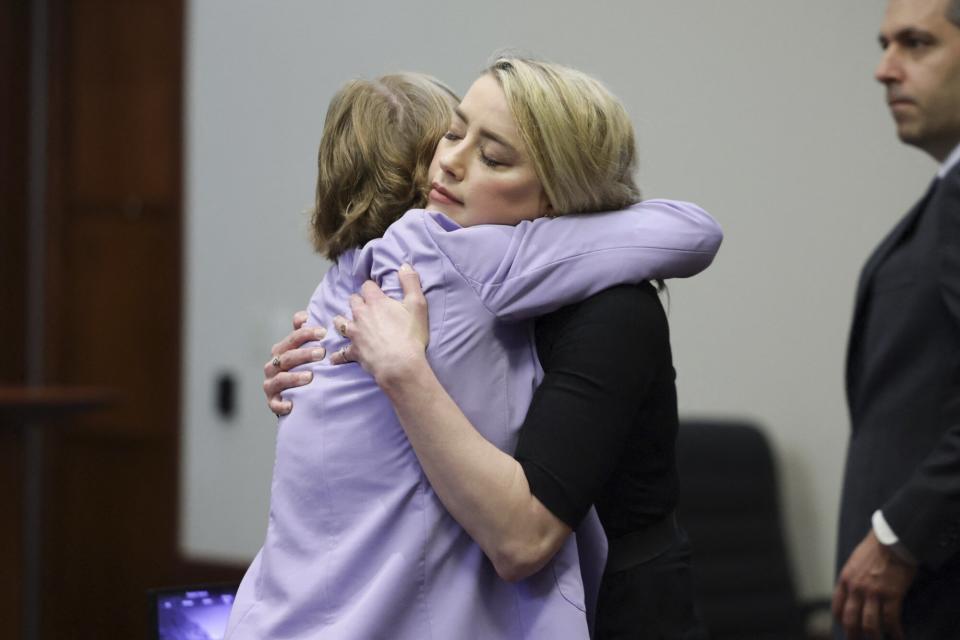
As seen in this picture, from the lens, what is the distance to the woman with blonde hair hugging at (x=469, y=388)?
129cm

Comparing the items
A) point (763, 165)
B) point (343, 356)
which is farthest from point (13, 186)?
point (343, 356)

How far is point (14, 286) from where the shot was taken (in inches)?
192

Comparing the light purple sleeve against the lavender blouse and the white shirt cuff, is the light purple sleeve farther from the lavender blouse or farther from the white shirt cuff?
the white shirt cuff

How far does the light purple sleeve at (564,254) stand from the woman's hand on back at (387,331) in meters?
0.06

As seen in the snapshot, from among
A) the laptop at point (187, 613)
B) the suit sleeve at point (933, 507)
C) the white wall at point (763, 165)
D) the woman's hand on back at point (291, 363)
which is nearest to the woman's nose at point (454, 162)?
the woman's hand on back at point (291, 363)

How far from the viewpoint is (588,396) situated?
1.29 metres

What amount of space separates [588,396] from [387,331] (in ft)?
0.72

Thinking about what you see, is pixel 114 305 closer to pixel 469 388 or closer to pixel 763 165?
pixel 763 165

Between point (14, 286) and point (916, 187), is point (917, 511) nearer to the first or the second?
point (916, 187)

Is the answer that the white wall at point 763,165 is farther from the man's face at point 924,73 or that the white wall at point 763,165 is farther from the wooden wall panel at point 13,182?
the wooden wall panel at point 13,182

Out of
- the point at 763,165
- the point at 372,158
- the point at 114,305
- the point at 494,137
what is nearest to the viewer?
the point at 494,137

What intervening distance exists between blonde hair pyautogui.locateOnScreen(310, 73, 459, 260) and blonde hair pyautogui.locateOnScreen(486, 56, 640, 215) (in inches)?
6.8

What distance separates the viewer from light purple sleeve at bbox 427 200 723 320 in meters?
1.32

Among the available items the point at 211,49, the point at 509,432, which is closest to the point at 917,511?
the point at 509,432
